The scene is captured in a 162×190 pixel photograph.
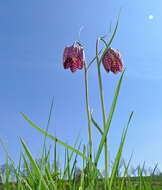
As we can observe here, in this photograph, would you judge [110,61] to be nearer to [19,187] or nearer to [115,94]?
[115,94]

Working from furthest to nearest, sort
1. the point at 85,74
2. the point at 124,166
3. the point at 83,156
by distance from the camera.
→ the point at 85,74
the point at 124,166
the point at 83,156

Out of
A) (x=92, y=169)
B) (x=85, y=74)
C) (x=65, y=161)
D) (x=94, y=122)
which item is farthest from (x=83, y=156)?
(x=85, y=74)

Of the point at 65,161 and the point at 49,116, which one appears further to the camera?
the point at 65,161

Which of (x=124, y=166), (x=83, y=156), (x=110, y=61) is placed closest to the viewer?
(x=83, y=156)
